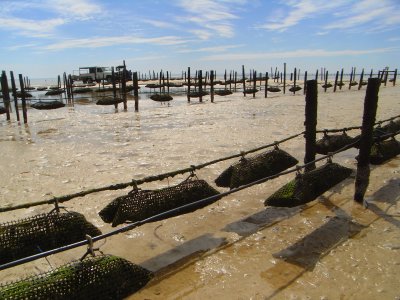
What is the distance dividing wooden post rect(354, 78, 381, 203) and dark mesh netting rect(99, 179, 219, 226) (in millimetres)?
3048

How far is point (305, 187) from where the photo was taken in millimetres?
5754

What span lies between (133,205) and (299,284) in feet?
7.93

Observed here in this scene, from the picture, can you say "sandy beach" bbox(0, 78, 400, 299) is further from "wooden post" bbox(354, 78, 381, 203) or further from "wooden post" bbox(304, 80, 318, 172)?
"wooden post" bbox(304, 80, 318, 172)

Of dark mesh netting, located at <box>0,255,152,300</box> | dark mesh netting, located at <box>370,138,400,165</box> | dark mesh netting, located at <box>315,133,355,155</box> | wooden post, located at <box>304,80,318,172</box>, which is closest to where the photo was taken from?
dark mesh netting, located at <box>0,255,152,300</box>

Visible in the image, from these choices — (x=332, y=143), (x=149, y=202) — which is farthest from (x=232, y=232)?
(x=332, y=143)

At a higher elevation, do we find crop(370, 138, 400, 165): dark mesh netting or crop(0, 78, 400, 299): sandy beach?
crop(370, 138, 400, 165): dark mesh netting

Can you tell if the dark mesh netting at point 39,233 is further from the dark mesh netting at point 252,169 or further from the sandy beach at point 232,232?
the dark mesh netting at point 252,169

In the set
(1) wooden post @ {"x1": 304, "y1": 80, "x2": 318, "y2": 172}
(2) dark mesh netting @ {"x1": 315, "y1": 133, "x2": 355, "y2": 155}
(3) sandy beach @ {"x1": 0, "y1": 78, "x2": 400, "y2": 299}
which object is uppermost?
(1) wooden post @ {"x1": 304, "y1": 80, "x2": 318, "y2": 172}

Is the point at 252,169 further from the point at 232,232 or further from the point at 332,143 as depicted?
the point at 332,143

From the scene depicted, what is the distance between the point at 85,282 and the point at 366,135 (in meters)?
5.62

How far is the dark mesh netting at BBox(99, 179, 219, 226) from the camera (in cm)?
480

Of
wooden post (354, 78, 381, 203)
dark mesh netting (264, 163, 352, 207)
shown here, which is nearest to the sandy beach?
wooden post (354, 78, 381, 203)

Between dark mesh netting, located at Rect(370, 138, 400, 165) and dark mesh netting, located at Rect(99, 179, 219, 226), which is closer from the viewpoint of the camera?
dark mesh netting, located at Rect(99, 179, 219, 226)

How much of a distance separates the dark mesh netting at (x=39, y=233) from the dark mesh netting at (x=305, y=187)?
2.86 metres
